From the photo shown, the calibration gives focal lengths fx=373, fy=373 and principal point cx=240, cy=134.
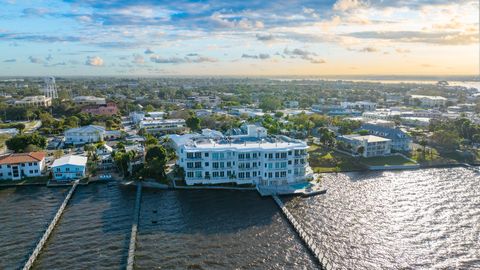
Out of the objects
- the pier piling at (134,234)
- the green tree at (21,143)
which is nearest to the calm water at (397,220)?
the pier piling at (134,234)

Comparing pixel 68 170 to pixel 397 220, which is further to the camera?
pixel 68 170

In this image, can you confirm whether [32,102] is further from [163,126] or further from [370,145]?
[370,145]

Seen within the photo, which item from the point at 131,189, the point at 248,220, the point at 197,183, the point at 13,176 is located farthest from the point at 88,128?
the point at 248,220

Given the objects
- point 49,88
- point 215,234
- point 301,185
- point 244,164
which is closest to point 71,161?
point 244,164

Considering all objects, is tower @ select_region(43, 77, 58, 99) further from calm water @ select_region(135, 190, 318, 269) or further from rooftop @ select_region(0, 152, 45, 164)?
calm water @ select_region(135, 190, 318, 269)

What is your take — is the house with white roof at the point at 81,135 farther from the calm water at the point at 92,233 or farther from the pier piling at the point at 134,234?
the pier piling at the point at 134,234
